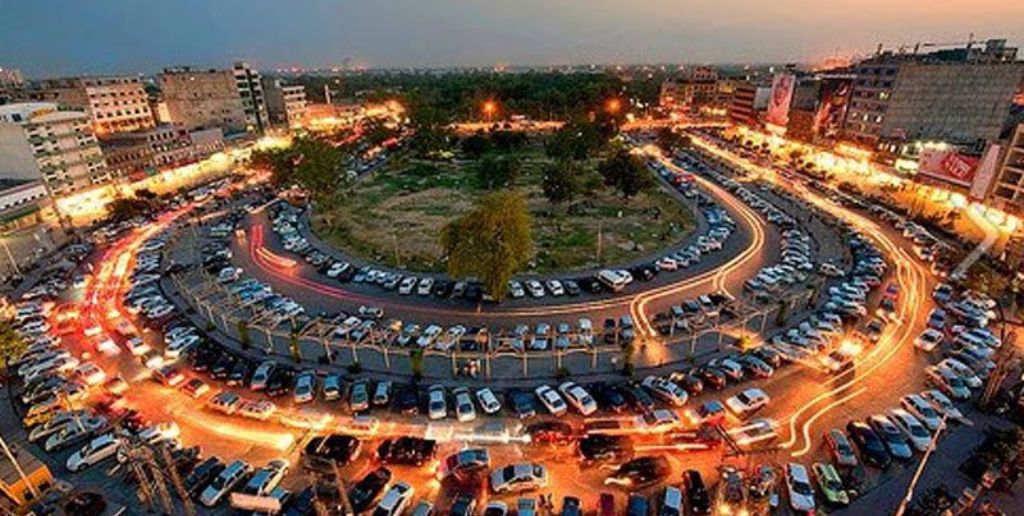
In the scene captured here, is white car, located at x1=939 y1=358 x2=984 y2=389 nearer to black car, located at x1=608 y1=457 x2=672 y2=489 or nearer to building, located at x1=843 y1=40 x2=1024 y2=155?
black car, located at x1=608 y1=457 x2=672 y2=489

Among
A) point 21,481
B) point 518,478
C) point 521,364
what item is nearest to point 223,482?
point 21,481

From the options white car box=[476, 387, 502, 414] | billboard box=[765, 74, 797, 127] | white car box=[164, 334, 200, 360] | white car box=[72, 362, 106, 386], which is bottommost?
white car box=[72, 362, 106, 386]

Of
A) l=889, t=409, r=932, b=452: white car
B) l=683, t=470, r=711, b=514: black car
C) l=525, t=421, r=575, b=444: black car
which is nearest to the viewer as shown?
l=683, t=470, r=711, b=514: black car

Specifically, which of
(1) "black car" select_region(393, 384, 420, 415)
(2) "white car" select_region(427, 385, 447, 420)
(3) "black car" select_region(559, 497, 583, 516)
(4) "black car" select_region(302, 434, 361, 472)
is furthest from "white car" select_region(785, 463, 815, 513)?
(4) "black car" select_region(302, 434, 361, 472)

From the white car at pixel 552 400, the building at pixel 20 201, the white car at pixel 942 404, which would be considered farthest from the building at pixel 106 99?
the white car at pixel 942 404

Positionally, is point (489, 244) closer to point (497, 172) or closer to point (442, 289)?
point (442, 289)

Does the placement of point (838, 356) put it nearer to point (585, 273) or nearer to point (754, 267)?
point (754, 267)
